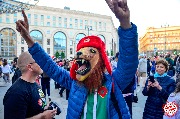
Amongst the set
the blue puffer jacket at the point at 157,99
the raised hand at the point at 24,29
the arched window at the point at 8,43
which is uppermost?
the arched window at the point at 8,43

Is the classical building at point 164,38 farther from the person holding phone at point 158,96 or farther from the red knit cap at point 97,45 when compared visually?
the red knit cap at point 97,45

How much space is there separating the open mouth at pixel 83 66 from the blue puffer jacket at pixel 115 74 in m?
0.16

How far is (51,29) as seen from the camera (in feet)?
237

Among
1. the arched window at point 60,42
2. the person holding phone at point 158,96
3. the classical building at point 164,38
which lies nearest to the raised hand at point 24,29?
the person holding phone at point 158,96

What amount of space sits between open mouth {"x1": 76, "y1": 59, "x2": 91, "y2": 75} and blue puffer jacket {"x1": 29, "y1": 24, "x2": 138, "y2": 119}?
16 cm

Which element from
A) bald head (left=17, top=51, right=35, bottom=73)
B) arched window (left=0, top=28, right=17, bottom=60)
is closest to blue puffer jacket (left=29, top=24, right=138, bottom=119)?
bald head (left=17, top=51, right=35, bottom=73)

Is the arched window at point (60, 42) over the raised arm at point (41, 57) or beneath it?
over

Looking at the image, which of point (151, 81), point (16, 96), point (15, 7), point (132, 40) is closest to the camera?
point (132, 40)

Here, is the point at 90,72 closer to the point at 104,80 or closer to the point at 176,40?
the point at 104,80

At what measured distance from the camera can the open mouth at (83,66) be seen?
7.15 ft

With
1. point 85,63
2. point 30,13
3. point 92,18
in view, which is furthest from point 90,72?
point 92,18

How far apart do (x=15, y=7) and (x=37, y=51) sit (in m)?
14.8

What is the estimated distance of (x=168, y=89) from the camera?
158 inches

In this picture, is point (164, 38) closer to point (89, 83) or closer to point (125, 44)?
point (89, 83)
